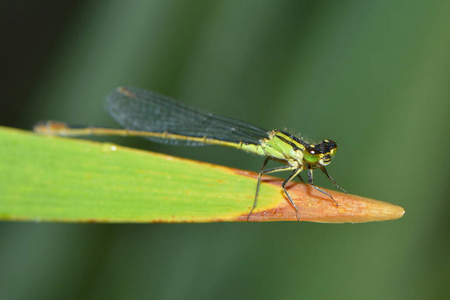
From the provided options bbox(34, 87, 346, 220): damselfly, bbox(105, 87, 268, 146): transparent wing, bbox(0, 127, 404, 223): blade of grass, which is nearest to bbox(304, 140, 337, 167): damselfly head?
bbox(34, 87, 346, 220): damselfly

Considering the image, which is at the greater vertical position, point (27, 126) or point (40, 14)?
point (40, 14)

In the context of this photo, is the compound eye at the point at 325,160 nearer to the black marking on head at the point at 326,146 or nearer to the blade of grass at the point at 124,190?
the black marking on head at the point at 326,146

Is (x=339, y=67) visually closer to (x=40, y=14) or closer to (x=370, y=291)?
(x=370, y=291)

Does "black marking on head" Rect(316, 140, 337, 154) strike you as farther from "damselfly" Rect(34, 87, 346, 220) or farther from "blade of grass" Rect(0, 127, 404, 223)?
"blade of grass" Rect(0, 127, 404, 223)

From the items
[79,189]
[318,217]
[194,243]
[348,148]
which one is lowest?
[194,243]

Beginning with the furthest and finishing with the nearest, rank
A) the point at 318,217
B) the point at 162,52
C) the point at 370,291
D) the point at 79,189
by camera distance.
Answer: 1. the point at 162,52
2. the point at 370,291
3. the point at 318,217
4. the point at 79,189

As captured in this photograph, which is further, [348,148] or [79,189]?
[348,148]

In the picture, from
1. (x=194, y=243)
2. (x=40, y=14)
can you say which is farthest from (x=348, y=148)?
(x=40, y=14)

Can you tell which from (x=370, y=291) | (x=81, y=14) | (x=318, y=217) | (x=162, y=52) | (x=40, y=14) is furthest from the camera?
Answer: (x=40, y=14)
